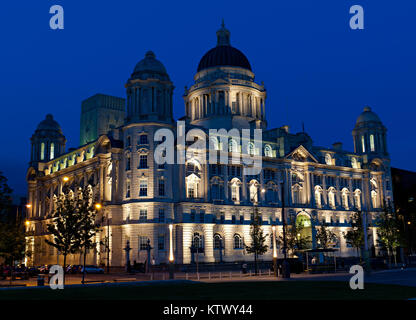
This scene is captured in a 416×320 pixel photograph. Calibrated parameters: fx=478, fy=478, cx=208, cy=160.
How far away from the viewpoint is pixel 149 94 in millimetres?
78812

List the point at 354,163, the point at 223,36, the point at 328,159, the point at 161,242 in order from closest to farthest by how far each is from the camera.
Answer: the point at 161,242 → the point at 328,159 → the point at 354,163 → the point at 223,36

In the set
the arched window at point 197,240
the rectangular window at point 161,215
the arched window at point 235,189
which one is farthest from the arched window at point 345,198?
the rectangular window at point 161,215

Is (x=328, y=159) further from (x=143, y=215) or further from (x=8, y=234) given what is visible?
(x=8, y=234)

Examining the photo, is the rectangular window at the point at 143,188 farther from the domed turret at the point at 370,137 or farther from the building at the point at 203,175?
the domed turret at the point at 370,137

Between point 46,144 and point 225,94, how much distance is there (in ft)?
146

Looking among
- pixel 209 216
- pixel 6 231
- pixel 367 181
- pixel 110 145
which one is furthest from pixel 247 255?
pixel 6 231

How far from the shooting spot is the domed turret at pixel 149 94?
78.6m

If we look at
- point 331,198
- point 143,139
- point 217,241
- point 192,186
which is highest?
point 143,139

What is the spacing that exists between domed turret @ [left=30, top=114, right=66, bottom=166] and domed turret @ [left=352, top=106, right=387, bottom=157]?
71.1m

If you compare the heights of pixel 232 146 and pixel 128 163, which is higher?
pixel 232 146

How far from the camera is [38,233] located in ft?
349

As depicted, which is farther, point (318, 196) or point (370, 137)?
point (370, 137)

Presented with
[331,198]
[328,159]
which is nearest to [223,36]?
[328,159]
